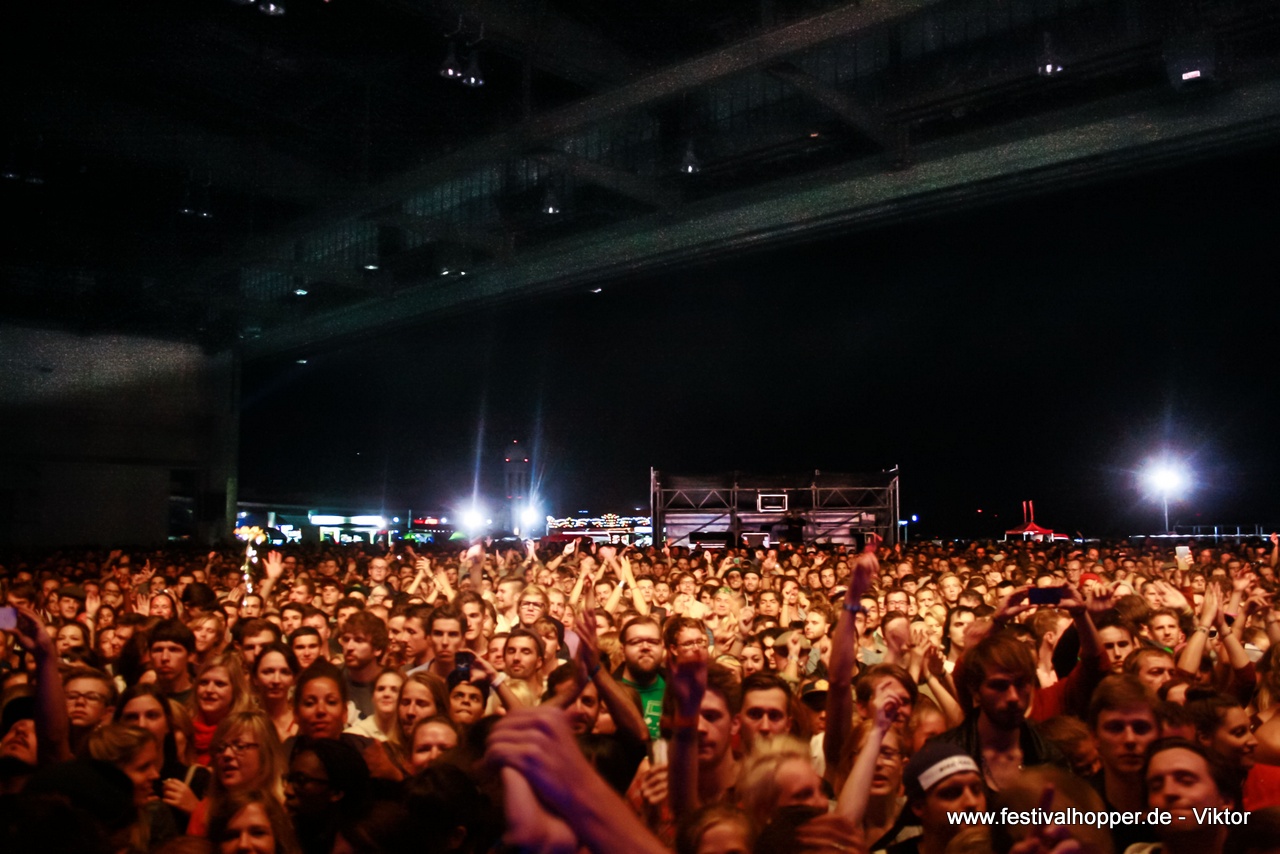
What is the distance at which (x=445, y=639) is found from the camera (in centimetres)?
617

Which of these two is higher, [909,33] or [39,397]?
[909,33]

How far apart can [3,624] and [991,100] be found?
14064mm

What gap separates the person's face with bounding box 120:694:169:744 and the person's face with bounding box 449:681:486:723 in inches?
51.1

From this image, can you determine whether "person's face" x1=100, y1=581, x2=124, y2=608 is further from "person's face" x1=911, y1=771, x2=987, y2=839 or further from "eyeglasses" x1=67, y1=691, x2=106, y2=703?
"person's face" x1=911, y1=771, x2=987, y2=839

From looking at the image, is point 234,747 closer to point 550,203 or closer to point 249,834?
point 249,834

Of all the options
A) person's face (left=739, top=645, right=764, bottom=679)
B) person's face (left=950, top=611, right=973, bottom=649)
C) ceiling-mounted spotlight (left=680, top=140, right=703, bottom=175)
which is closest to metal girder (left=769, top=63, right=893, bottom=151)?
ceiling-mounted spotlight (left=680, top=140, right=703, bottom=175)

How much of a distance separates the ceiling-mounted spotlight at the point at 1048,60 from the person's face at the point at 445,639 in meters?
10.4

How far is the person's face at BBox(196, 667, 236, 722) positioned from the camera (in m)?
4.90

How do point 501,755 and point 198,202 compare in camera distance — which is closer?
point 501,755

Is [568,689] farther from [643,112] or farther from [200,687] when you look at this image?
[643,112]

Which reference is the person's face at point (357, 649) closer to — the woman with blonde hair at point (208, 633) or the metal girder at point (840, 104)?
the woman with blonde hair at point (208, 633)

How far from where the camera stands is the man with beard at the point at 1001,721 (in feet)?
11.7

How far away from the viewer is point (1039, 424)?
37562 mm

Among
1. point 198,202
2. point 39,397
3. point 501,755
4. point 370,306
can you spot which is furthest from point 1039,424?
point 501,755
